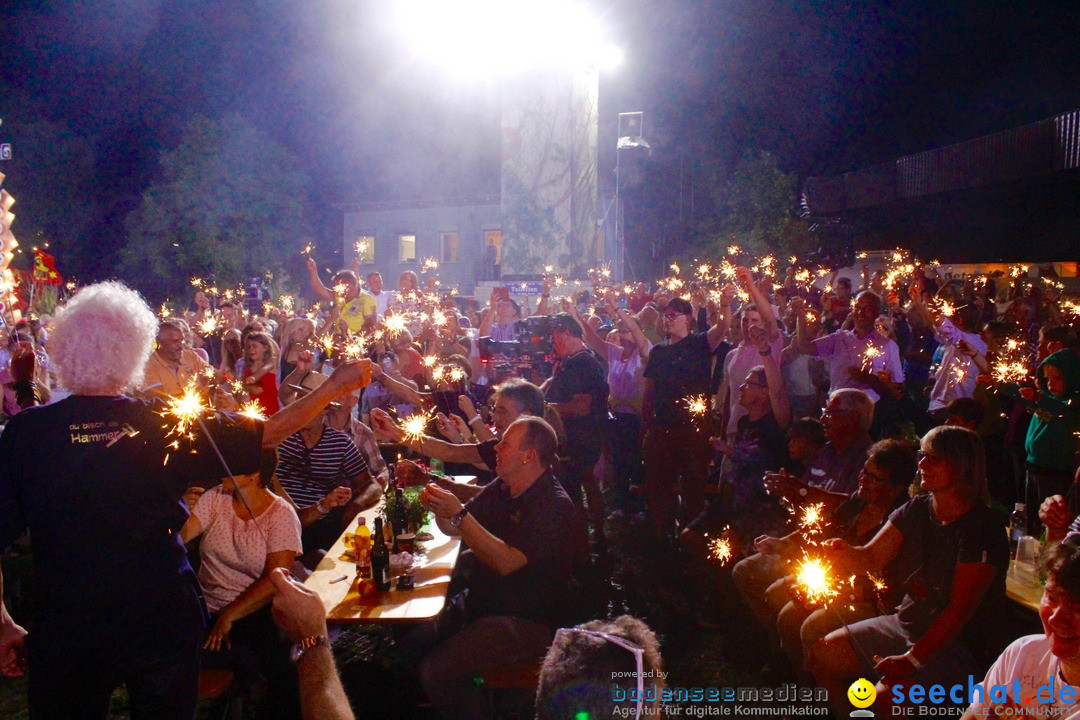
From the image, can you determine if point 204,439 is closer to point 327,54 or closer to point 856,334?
point 856,334

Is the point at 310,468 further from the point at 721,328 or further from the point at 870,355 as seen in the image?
the point at 870,355

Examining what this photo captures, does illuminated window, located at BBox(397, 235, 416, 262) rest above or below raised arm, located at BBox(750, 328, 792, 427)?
above

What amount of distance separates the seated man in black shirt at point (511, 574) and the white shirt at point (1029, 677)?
1712 mm

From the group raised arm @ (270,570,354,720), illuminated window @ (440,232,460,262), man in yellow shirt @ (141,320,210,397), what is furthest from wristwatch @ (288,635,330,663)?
illuminated window @ (440,232,460,262)

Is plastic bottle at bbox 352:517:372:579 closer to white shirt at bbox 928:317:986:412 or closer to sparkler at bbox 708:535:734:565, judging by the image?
sparkler at bbox 708:535:734:565

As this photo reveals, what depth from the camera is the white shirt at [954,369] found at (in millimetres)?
6281

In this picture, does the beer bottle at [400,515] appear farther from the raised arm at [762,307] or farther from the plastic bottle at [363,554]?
the raised arm at [762,307]

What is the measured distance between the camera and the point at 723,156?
2406 centimetres

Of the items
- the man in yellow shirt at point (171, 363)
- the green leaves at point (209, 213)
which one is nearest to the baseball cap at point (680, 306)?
the man in yellow shirt at point (171, 363)

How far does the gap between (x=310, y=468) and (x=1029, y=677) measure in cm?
394

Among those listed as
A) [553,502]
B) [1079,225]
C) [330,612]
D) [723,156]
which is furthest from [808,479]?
[723,156]

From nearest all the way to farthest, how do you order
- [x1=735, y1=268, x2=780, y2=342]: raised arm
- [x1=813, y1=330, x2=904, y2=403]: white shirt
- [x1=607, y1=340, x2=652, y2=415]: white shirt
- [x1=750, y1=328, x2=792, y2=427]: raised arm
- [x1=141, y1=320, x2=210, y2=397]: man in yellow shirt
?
1. [x1=750, y1=328, x2=792, y2=427]: raised arm
2. [x1=735, y1=268, x2=780, y2=342]: raised arm
3. [x1=141, y1=320, x2=210, y2=397]: man in yellow shirt
4. [x1=813, y1=330, x2=904, y2=403]: white shirt
5. [x1=607, y1=340, x2=652, y2=415]: white shirt

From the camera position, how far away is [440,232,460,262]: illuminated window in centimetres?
3272

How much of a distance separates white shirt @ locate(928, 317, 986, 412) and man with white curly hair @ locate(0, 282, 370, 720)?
19.5 ft
